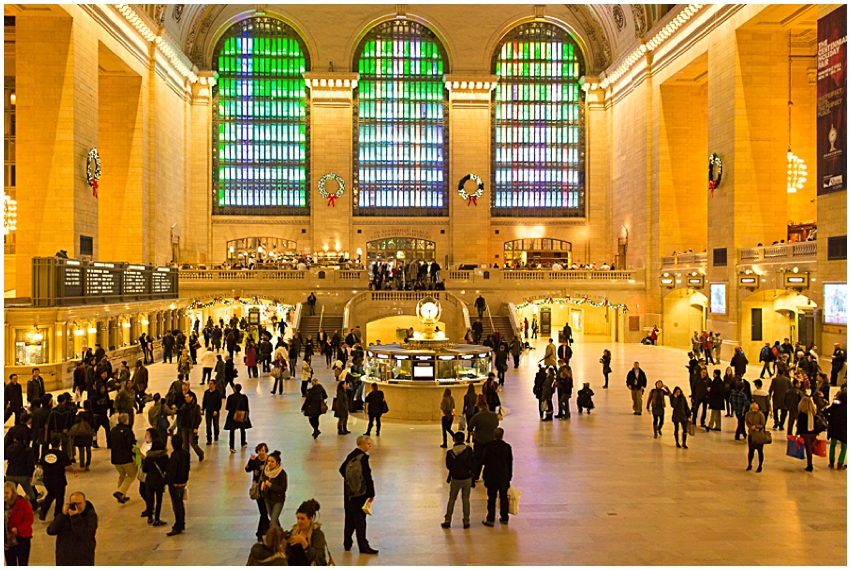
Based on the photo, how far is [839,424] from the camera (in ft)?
39.1

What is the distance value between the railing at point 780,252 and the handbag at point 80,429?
22.9 m

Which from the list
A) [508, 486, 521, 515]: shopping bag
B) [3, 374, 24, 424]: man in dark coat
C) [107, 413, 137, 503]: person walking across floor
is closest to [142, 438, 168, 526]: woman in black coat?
[107, 413, 137, 503]: person walking across floor

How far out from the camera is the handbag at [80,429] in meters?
11.4

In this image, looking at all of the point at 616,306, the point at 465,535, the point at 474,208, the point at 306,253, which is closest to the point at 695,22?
the point at 616,306

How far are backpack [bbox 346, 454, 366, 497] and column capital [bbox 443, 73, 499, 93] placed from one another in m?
43.4

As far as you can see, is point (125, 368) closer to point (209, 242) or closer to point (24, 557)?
point (24, 557)

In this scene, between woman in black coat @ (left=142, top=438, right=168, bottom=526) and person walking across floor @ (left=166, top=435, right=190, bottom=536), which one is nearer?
person walking across floor @ (left=166, top=435, right=190, bottom=536)

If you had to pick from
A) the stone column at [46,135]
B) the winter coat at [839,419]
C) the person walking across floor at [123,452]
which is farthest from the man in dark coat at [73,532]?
the stone column at [46,135]

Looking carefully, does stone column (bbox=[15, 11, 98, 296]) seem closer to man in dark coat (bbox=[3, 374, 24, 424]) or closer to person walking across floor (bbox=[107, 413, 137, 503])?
man in dark coat (bbox=[3, 374, 24, 424])

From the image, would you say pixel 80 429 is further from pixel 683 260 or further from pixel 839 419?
pixel 683 260

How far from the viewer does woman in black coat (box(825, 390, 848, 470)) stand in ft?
38.7

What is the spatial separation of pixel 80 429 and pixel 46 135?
70.0ft

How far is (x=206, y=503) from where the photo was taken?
10156 mm

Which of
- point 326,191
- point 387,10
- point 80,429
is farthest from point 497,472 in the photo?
point 387,10
